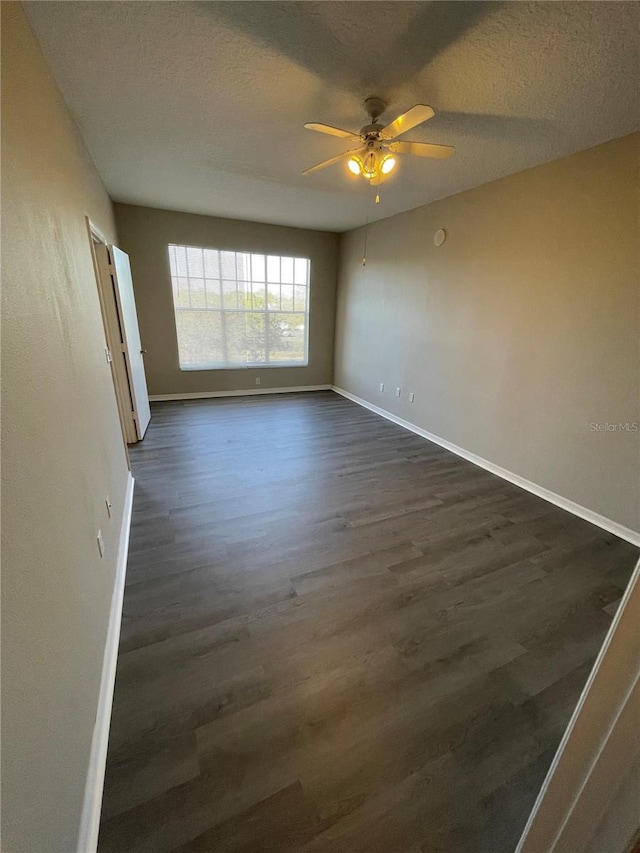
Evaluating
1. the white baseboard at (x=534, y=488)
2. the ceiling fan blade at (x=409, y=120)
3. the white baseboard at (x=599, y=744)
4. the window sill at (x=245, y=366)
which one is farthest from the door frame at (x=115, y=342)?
the white baseboard at (x=534, y=488)

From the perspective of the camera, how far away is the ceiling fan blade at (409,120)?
5.10ft

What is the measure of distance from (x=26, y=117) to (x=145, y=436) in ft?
10.2

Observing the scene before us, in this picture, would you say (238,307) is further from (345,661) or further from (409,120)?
(345,661)

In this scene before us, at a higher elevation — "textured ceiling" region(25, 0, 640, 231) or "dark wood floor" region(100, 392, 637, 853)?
"textured ceiling" region(25, 0, 640, 231)

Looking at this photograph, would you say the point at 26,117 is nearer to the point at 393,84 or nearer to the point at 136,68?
the point at 136,68

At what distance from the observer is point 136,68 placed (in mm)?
1706

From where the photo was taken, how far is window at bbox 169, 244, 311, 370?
5.03m

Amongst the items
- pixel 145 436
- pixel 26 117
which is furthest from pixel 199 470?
pixel 26 117

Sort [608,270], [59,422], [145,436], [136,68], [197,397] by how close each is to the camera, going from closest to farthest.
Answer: [59,422] → [136,68] → [608,270] → [145,436] → [197,397]

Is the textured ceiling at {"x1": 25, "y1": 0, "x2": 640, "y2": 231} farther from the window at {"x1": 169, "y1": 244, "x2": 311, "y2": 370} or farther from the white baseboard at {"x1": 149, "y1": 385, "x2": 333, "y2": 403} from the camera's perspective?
the white baseboard at {"x1": 149, "y1": 385, "x2": 333, "y2": 403}

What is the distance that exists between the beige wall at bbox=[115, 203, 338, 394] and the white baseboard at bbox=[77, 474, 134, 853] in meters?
3.84

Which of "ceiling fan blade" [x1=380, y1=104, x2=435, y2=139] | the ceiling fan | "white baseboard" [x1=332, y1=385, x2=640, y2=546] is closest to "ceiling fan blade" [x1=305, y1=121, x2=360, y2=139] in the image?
the ceiling fan

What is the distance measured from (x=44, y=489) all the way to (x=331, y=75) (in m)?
2.25

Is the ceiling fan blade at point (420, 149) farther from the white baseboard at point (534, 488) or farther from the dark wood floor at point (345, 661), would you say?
the white baseboard at point (534, 488)
